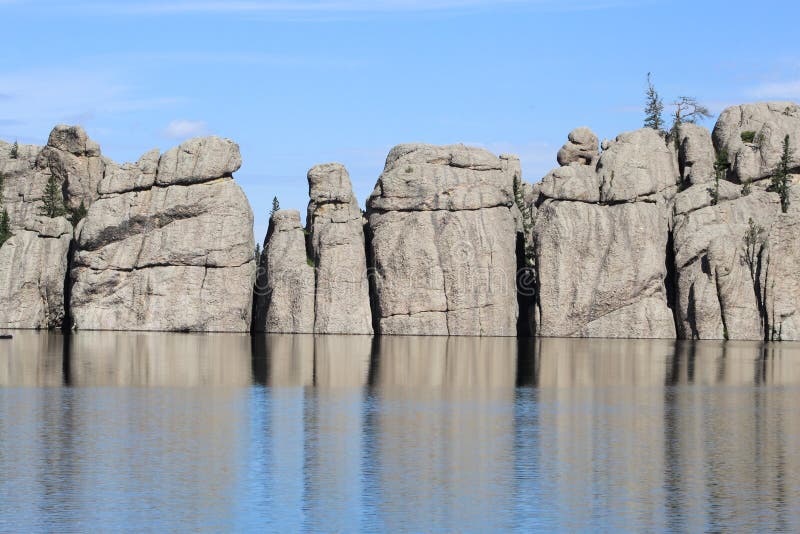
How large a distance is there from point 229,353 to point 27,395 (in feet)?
74.7

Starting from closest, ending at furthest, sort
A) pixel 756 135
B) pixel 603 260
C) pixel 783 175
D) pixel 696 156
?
pixel 603 260
pixel 783 175
pixel 696 156
pixel 756 135

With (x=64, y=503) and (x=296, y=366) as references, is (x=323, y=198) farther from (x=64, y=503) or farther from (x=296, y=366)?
(x=64, y=503)

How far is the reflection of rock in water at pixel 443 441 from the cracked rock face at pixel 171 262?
98.9 feet

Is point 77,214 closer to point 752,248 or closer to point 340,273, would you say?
point 340,273

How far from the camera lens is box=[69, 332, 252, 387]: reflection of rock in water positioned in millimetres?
50656

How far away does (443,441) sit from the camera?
34.9 metres

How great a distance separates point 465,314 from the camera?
87.8 metres

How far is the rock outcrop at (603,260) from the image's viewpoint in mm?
86188

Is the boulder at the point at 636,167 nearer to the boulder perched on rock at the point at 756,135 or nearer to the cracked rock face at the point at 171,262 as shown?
the boulder perched on rock at the point at 756,135

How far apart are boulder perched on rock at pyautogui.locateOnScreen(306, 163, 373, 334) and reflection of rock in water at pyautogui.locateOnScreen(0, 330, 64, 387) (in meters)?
17.3

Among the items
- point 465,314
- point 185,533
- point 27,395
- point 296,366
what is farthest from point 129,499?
point 465,314

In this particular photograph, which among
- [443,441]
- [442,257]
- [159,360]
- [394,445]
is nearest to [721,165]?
[442,257]

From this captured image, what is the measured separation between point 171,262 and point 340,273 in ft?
37.5

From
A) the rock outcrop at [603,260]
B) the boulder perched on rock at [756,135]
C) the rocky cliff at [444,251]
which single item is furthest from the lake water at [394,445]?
the boulder perched on rock at [756,135]
